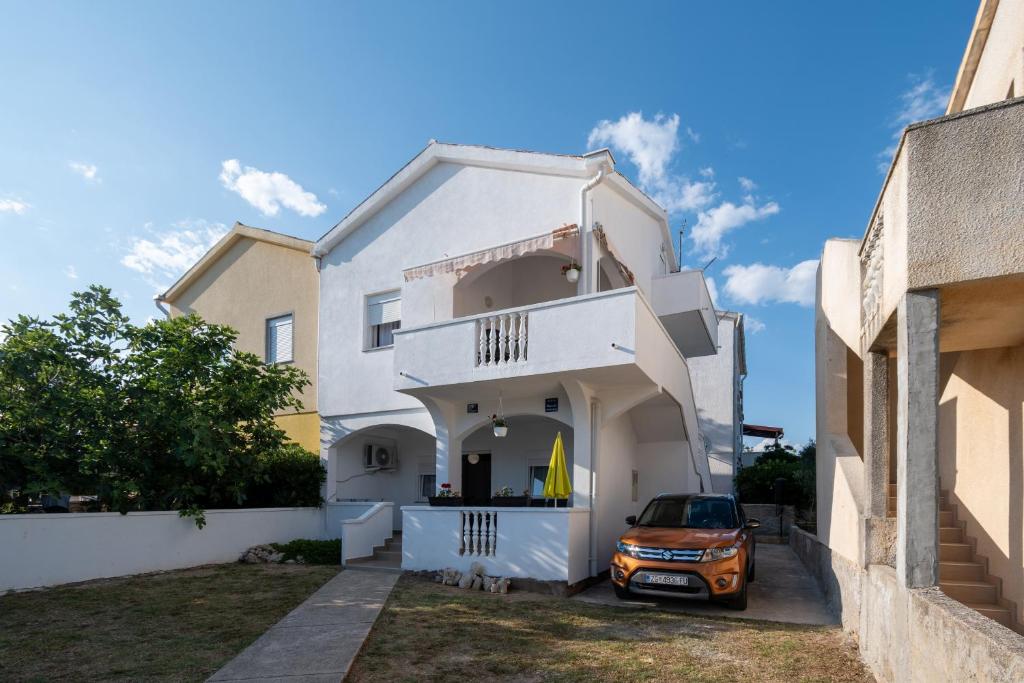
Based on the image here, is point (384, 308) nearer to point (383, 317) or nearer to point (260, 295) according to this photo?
point (383, 317)

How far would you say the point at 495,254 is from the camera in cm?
1338

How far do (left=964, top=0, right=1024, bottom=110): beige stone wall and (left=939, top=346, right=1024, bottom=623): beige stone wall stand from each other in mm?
3093

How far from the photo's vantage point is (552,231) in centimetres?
1345

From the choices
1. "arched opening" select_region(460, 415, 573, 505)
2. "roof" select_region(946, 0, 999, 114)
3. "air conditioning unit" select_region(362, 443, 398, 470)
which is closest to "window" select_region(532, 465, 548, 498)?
"arched opening" select_region(460, 415, 573, 505)

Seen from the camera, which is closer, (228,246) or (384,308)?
(384,308)

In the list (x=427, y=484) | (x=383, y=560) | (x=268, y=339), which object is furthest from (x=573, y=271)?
(x=268, y=339)

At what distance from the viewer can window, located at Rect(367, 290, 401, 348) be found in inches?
645

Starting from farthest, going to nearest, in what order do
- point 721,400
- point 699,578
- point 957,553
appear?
point 721,400 → point 699,578 → point 957,553

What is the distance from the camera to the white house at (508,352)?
11.6m

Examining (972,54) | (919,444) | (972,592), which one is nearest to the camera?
(919,444)

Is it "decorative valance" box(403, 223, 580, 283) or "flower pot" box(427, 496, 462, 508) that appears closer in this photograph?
"flower pot" box(427, 496, 462, 508)

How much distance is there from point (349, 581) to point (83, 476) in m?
5.38

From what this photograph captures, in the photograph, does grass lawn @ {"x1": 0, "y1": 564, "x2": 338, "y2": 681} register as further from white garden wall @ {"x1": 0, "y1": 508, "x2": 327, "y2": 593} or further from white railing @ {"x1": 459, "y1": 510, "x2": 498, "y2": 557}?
white railing @ {"x1": 459, "y1": 510, "x2": 498, "y2": 557}

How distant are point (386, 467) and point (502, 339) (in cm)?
734
